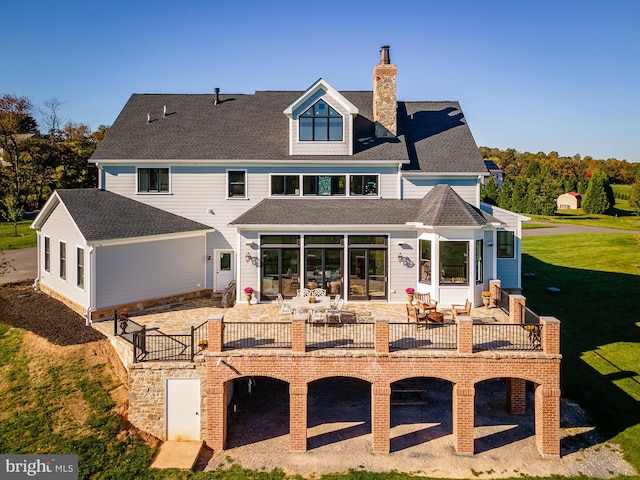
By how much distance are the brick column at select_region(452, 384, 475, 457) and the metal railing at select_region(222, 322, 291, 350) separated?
5.16 metres

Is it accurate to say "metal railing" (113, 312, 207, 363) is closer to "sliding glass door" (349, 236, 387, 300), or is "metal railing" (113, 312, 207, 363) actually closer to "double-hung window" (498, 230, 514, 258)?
"sliding glass door" (349, 236, 387, 300)

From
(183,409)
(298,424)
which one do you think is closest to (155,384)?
(183,409)

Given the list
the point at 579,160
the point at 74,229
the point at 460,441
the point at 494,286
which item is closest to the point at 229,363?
the point at 460,441

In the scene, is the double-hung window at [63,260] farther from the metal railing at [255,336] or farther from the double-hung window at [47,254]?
the metal railing at [255,336]

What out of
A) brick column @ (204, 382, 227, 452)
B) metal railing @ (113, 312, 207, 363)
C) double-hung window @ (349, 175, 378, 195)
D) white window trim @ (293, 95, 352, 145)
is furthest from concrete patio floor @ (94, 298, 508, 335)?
white window trim @ (293, 95, 352, 145)

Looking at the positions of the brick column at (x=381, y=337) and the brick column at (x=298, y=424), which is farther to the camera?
the brick column at (x=298, y=424)

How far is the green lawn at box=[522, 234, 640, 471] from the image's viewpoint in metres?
14.4

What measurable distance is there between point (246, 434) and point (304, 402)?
2339mm

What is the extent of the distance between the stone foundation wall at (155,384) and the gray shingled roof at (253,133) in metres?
10.6

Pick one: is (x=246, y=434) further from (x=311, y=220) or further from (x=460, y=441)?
(x=311, y=220)

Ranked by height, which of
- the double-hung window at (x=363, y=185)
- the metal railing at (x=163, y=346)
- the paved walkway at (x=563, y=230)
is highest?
the double-hung window at (x=363, y=185)

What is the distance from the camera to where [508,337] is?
1319 cm

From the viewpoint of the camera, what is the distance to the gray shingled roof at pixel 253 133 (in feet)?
65.1

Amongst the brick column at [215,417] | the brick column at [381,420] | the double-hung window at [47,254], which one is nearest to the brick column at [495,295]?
the brick column at [381,420]
